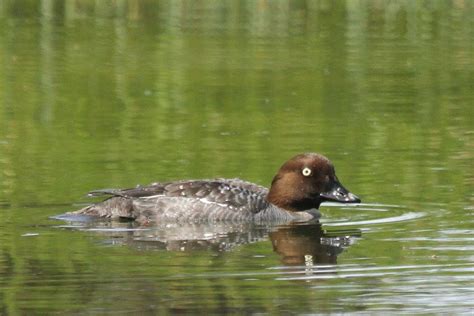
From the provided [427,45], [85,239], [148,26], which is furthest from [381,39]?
[85,239]

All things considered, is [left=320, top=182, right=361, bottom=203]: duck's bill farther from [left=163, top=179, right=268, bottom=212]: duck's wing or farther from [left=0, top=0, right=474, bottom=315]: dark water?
[left=163, top=179, right=268, bottom=212]: duck's wing

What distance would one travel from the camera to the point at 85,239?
12.8 m

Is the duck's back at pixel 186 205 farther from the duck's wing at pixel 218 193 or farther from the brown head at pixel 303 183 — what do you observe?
the brown head at pixel 303 183

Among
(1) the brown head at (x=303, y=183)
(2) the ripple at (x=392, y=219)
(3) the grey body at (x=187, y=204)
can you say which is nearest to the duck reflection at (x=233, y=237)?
(3) the grey body at (x=187, y=204)

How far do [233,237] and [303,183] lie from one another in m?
1.51

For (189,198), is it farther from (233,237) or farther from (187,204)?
(233,237)

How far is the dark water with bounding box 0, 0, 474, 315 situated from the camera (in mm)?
10578

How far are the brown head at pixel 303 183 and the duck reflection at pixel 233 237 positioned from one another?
43cm

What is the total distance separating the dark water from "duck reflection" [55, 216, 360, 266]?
0.03 meters

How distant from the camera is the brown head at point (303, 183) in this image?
1432 centimetres

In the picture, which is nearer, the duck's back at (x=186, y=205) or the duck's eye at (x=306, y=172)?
the duck's back at (x=186, y=205)

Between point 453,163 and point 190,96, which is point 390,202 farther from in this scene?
point 190,96

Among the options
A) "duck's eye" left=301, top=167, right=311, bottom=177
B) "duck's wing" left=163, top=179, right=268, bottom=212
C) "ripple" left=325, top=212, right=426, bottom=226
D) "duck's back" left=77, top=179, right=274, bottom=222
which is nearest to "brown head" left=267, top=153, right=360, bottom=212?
"duck's eye" left=301, top=167, right=311, bottom=177

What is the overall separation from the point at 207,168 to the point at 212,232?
252 cm
